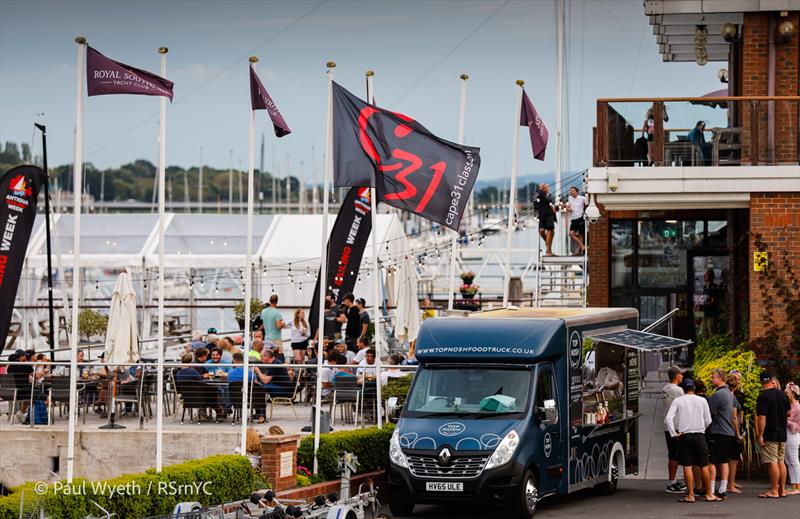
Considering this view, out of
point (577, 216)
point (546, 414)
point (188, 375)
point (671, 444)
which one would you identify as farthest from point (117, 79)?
point (577, 216)

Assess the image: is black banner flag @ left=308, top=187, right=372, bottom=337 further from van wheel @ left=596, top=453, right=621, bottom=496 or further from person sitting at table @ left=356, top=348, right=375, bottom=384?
Answer: van wheel @ left=596, top=453, right=621, bottom=496

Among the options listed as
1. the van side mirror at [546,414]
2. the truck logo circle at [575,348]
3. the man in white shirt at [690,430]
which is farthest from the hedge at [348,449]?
the man in white shirt at [690,430]

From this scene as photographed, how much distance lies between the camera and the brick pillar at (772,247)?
23328mm

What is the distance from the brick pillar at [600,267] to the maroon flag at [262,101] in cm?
1239

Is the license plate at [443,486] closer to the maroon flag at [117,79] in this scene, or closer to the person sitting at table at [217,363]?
the maroon flag at [117,79]

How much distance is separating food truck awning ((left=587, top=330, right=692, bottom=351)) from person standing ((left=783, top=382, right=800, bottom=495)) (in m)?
1.75

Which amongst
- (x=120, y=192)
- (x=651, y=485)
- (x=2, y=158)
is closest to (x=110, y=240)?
(x=651, y=485)

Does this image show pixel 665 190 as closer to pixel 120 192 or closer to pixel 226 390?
pixel 226 390

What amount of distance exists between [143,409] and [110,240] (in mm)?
21337

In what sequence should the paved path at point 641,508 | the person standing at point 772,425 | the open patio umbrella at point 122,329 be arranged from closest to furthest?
1. the paved path at point 641,508
2. the person standing at point 772,425
3. the open patio umbrella at point 122,329

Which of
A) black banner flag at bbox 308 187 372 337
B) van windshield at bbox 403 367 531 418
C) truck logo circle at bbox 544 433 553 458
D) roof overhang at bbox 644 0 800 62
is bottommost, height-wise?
truck logo circle at bbox 544 433 553 458

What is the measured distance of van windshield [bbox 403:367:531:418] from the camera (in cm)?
1708

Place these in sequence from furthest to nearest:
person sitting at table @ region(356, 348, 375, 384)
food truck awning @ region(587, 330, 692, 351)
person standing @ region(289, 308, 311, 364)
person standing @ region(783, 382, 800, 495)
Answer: person standing @ region(289, 308, 311, 364)
person sitting at table @ region(356, 348, 375, 384)
person standing @ region(783, 382, 800, 495)
food truck awning @ region(587, 330, 692, 351)

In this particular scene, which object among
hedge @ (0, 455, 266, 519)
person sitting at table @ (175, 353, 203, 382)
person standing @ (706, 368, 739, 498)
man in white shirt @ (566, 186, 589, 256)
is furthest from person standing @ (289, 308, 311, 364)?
person standing @ (706, 368, 739, 498)
